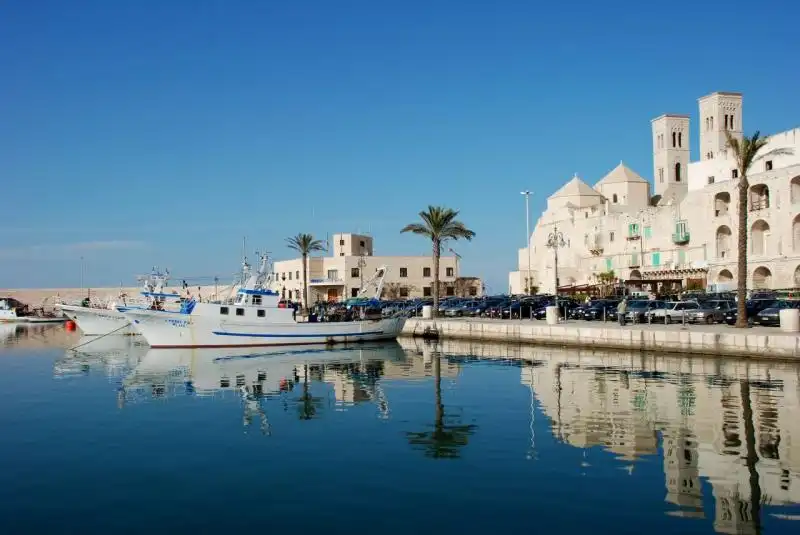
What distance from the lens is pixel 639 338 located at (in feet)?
108

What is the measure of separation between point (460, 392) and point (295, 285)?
78.7 meters

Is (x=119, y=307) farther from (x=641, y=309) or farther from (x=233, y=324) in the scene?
(x=641, y=309)

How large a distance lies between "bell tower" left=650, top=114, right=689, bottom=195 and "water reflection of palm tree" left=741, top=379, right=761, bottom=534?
291 ft

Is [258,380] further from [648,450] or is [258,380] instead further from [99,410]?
[648,450]

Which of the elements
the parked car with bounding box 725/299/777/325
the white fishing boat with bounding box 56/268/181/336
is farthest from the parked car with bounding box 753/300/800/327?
the white fishing boat with bounding box 56/268/181/336

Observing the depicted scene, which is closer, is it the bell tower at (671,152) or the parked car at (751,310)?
the parked car at (751,310)

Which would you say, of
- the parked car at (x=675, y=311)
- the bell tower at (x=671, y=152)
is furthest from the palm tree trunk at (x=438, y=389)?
the bell tower at (x=671, y=152)

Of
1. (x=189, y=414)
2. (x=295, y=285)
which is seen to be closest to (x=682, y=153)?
(x=295, y=285)

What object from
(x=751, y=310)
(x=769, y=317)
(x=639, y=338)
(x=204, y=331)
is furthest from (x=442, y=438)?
(x=751, y=310)

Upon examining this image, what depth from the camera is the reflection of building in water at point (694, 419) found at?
11.9 meters

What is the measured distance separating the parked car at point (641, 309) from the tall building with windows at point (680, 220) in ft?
80.5

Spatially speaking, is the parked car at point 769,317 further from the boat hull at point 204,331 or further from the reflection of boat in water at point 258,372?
the boat hull at point 204,331

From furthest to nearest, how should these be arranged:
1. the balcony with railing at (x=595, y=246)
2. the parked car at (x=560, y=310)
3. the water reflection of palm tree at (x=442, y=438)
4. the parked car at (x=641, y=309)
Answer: the balcony with railing at (x=595, y=246), the parked car at (x=560, y=310), the parked car at (x=641, y=309), the water reflection of palm tree at (x=442, y=438)

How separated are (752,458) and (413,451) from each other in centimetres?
Answer: 643
